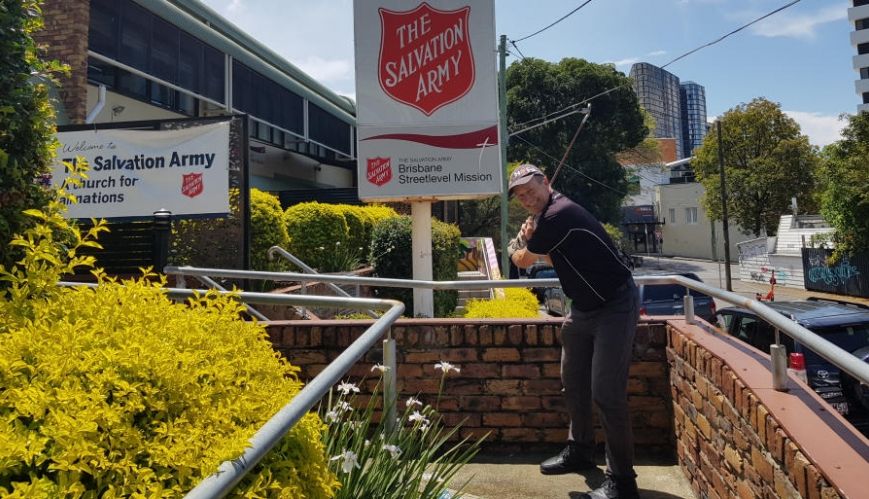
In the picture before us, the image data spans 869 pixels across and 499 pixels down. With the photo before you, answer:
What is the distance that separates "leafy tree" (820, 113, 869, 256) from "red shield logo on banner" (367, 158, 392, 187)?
21.9 m

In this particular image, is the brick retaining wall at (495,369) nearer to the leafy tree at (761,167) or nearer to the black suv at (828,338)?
the black suv at (828,338)

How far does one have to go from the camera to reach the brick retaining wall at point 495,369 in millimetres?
3479

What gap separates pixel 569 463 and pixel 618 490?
0.38m

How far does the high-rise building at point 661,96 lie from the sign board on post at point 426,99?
66444mm

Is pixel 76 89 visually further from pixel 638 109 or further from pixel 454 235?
pixel 638 109

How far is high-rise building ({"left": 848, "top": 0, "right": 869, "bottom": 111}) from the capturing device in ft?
136

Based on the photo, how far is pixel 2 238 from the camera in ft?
7.09

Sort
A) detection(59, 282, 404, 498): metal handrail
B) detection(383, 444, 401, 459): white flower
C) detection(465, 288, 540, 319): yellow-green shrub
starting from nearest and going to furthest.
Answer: detection(59, 282, 404, 498): metal handrail < detection(383, 444, 401, 459): white flower < detection(465, 288, 540, 319): yellow-green shrub

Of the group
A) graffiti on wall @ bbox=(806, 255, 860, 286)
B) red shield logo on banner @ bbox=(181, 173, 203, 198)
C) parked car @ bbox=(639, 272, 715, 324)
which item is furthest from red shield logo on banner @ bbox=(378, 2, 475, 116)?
graffiti on wall @ bbox=(806, 255, 860, 286)

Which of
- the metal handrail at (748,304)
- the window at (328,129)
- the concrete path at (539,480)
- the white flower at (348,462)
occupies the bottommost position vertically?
the concrete path at (539,480)

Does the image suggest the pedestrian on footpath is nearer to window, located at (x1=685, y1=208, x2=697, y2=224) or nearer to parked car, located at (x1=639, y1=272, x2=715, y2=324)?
parked car, located at (x1=639, y1=272, x2=715, y2=324)

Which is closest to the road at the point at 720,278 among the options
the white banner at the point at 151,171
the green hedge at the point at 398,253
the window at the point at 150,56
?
the green hedge at the point at 398,253

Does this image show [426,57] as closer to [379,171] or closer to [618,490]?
[379,171]

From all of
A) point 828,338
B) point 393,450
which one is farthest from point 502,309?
point 393,450
